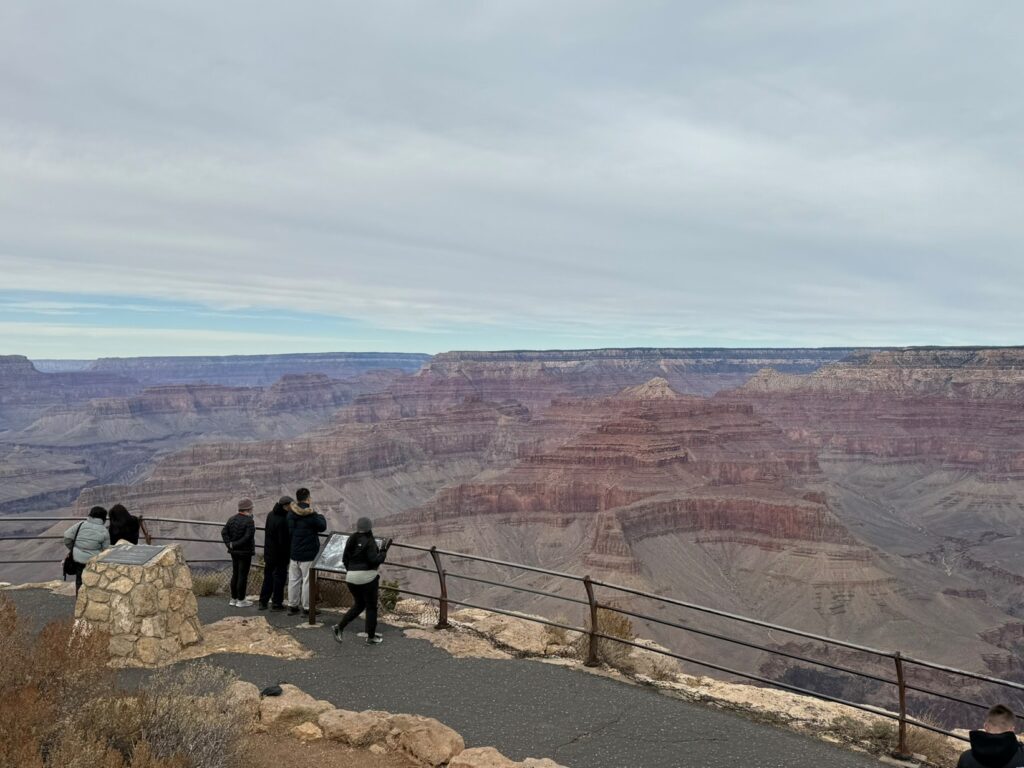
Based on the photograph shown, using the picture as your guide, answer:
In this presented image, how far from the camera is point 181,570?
414 inches

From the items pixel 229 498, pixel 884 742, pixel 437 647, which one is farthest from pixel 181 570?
pixel 229 498

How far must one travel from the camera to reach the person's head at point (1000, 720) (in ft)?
19.6

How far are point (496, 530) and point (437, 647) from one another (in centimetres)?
9157

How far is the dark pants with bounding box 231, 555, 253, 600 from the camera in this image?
12.5 m

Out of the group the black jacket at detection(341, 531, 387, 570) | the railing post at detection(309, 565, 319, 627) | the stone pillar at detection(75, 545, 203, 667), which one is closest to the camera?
the stone pillar at detection(75, 545, 203, 667)

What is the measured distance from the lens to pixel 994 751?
596 centimetres

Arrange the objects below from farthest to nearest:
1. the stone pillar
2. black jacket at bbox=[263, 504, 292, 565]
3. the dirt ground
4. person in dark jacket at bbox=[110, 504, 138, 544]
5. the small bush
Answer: the small bush → person in dark jacket at bbox=[110, 504, 138, 544] → black jacket at bbox=[263, 504, 292, 565] → the stone pillar → the dirt ground

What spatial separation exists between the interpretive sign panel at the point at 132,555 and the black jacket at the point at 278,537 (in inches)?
72.5

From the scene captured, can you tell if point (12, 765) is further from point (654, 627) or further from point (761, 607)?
point (761, 607)

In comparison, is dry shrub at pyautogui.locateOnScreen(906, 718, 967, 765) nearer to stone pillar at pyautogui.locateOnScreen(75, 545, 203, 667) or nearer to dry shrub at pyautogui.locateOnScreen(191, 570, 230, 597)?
stone pillar at pyautogui.locateOnScreen(75, 545, 203, 667)

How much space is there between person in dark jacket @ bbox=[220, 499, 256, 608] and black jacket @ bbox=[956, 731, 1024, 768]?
10199 millimetres

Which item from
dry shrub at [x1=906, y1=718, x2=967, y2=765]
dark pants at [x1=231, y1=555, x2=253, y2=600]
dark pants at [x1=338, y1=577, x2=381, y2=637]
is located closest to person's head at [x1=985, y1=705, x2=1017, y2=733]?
dry shrub at [x1=906, y1=718, x2=967, y2=765]

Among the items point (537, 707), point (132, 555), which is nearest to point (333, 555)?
point (132, 555)

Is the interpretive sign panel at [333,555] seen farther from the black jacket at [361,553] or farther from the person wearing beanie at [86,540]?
the person wearing beanie at [86,540]
